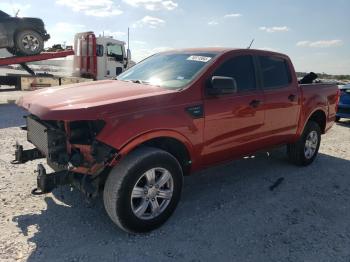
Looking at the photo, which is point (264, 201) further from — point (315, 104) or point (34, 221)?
point (34, 221)

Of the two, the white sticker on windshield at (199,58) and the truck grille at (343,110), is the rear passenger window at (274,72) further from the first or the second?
the truck grille at (343,110)

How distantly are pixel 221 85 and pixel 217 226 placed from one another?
1.50 m

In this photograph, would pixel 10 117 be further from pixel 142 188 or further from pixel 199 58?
pixel 142 188

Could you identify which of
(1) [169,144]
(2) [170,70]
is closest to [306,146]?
(2) [170,70]

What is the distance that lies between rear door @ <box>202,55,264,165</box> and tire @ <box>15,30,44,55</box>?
9795 mm

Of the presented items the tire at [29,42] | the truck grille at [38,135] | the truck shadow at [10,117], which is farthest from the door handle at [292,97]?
the tire at [29,42]

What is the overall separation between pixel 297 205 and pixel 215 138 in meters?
1.39

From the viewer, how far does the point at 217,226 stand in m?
3.71

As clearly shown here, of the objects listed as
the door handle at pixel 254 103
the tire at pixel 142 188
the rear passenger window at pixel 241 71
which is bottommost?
the tire at pixel 142 188

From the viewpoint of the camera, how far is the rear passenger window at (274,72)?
16.0 ft

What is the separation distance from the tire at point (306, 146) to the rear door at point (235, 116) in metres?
1.33

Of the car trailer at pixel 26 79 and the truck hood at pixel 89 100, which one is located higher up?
the car trailer at pixel 26 79

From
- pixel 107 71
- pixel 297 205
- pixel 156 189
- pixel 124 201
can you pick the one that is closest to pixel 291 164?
pixel 297 205

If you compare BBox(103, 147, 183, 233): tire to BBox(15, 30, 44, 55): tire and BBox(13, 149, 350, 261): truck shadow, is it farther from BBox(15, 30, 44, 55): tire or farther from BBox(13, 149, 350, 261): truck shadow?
BBox(15, 30, 44, 55): tire
